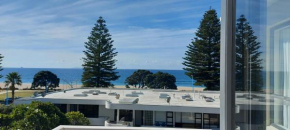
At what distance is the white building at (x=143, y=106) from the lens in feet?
25.7

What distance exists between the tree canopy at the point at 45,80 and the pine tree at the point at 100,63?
1541mm

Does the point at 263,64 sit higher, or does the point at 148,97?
the point at 263,64

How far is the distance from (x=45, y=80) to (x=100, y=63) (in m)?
2.84

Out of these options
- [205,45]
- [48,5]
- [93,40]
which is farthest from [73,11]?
[205,45]

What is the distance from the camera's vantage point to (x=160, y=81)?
10.6 m

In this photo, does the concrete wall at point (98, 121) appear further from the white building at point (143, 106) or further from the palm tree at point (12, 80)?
the palm tree at point (12, 80)

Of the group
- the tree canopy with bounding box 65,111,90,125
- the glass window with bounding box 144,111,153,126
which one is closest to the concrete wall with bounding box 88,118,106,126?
the tree canopy with bounding box 65,111,90,125

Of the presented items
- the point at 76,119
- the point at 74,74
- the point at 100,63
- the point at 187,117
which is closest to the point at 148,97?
the point at 187,117

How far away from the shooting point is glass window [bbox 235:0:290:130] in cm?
59

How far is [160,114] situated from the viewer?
808 cm

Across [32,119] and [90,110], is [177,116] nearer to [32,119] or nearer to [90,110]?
[90,110]

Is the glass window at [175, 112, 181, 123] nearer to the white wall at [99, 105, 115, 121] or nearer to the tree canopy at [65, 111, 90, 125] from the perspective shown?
the white wall at [99, 105, 115, 121]

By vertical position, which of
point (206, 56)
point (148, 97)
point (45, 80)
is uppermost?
point (206, 56)

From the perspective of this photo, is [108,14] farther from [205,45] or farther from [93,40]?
[205,45]
